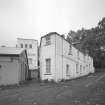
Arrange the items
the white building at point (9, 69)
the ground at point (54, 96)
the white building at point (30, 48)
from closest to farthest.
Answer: the ground at point (54, 96) → the white building at point (9, 69) → the white building at point (30, 48)

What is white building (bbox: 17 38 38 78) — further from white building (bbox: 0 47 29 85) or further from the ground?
the ground

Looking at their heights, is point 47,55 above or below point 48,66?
above

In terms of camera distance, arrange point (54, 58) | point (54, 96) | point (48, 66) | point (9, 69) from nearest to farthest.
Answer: point (54, 96), point (9, 69), point (54, 58), point (48, 66)

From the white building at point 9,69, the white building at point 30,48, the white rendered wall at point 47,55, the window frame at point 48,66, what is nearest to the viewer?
the white building at point 9,69

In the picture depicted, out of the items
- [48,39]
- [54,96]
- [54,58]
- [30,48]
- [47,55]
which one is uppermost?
[30,48]

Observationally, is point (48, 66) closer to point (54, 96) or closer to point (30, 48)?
point (54, 96)

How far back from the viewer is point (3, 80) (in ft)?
46.3

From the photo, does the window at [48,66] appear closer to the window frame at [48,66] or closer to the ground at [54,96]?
the window frame at [48,66]

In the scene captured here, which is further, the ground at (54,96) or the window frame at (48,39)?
the window frame at (48,39)

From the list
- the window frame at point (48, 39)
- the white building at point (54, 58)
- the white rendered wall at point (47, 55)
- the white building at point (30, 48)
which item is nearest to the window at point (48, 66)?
the white building at point (54, 58)

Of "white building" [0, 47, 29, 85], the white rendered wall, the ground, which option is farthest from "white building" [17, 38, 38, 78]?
the ground

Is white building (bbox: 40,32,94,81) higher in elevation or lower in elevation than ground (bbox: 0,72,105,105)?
higher

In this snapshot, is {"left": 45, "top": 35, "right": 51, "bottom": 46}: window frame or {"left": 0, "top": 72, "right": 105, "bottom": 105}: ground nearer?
{"left": 0, "top": 72, "right": 105, "bottom": 105}: ground

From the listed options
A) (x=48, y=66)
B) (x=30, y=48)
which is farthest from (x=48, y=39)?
(x=30, y=48)
